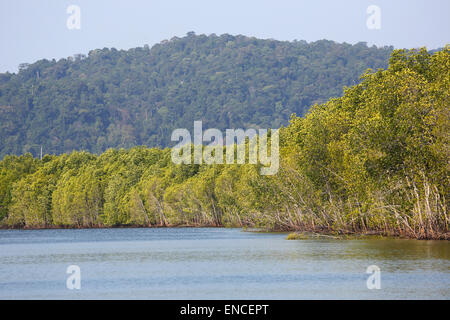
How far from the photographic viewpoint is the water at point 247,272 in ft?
102

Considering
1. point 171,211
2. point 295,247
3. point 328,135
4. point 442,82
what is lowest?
point 171,211

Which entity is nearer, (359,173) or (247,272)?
(247,272)

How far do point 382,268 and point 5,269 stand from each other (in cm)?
2194

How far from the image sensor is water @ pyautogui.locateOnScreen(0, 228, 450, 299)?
1219 inches

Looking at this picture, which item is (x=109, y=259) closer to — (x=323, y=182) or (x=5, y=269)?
(x=5, y=269)

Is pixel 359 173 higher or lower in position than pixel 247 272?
higher

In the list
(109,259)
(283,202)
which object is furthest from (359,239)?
(109,259)

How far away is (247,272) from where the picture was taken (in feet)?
127

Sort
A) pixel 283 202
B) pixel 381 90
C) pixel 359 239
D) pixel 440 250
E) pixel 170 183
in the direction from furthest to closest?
pixel 170 183, pixel 283 202, pixel 359 239, pixel 381 90, pixel 440 250

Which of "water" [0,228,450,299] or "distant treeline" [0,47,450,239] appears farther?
"distant treeline" [0,47,450,239]

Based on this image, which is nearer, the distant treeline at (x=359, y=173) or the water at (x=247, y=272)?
the water at (x=247, y=272)
